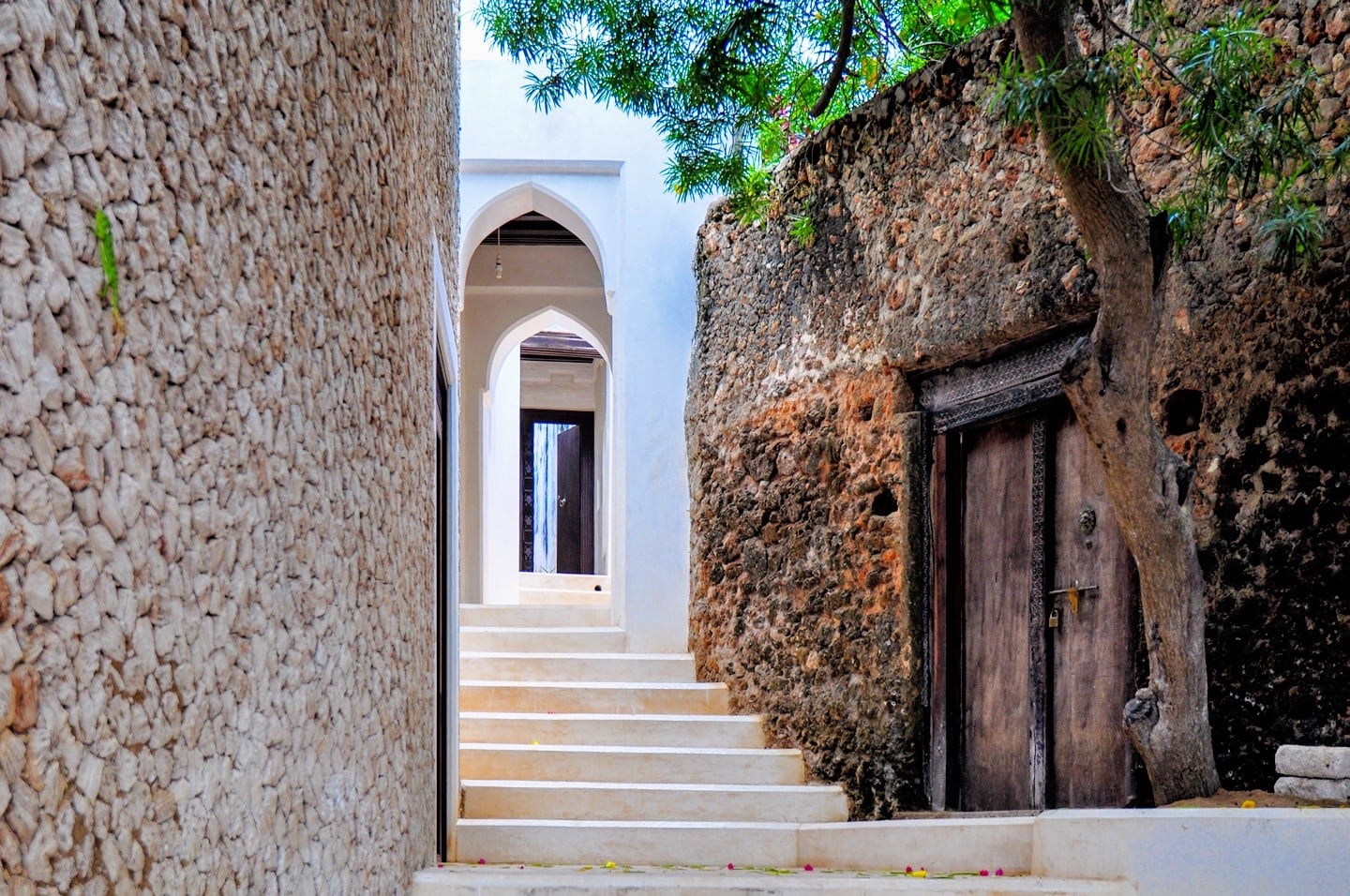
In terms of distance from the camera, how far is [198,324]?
4.60 ft

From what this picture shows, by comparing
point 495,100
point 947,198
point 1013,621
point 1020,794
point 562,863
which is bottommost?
point 562,863

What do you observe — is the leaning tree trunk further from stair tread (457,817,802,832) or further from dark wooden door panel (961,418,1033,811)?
stair tread (457,817,802,832)

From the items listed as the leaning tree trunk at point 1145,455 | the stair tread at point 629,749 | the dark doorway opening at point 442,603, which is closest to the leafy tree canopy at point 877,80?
the leaning tree trunk at point 1145,455

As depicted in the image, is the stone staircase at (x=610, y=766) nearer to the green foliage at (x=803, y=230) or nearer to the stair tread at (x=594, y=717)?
the stair tread at (x=594, y=717)

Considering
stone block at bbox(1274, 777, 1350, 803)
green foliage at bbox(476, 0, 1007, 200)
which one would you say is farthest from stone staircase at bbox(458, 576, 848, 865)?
green foliage at bbox(476, 0, 1007, 200)

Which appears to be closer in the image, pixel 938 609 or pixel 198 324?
pixel 198 324

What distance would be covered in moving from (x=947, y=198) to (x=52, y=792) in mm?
4345

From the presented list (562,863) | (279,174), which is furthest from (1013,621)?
(279,174)

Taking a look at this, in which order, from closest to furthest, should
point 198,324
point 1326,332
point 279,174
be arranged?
point 198,324, point 279,174, point 1326,332

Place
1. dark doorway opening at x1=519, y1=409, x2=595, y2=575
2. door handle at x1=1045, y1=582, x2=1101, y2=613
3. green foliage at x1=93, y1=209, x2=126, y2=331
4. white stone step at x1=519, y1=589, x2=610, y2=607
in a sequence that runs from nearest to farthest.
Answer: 1. green foliage at x1=93, y1=209, x2=126, y2=331
2. door handle at x1=1045, y1=582, x2=1101, y2=613
3. white stone step at x1=519, y1=589, x2=610, y2=607
4. dark doorway opening at x1=519, y1=409, x2=595, y2=575

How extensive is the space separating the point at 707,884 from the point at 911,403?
89.7 inches

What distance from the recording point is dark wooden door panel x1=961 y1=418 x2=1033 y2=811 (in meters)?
4.66

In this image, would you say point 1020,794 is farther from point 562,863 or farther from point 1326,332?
point 1326,332

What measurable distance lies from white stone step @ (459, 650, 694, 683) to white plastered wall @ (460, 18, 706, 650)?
0.55 m
